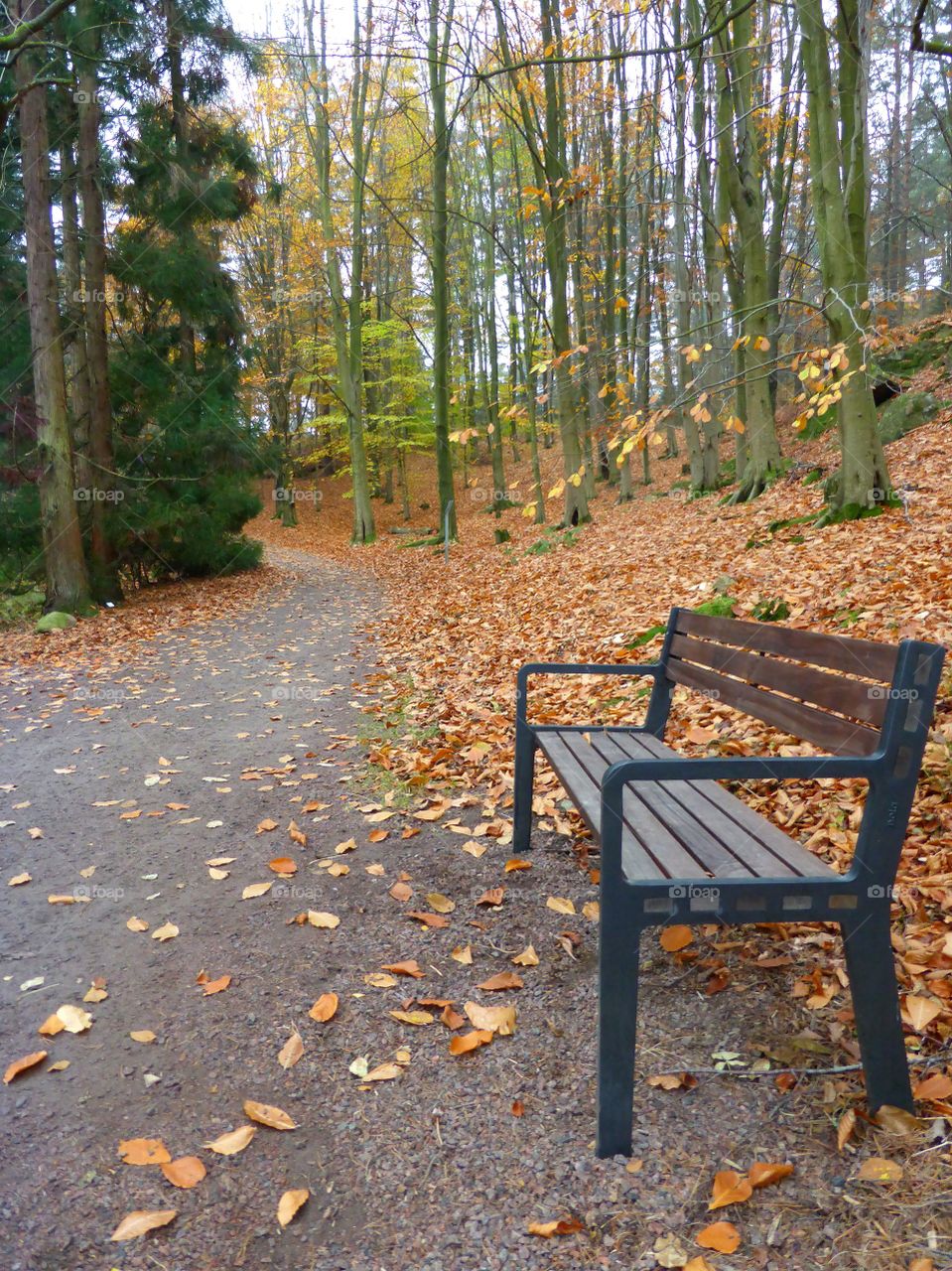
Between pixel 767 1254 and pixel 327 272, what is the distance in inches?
887

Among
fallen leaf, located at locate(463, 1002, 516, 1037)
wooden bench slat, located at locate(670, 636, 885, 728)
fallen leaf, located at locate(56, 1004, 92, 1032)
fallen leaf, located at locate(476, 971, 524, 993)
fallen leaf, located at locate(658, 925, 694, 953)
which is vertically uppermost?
wooden bench slat, located at locate(670, 636, 885, 728)

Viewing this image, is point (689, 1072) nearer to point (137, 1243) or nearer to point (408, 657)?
point (137, 1243)

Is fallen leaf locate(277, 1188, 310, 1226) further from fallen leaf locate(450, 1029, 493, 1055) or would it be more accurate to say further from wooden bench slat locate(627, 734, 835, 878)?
wooden bench slat locate(627, 734, 835, 878)

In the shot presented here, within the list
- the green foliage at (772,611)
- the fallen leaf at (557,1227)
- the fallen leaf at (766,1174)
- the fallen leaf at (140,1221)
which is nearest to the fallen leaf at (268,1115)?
the fallen leaf at (140,1221)

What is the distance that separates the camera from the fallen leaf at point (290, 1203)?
1.78m

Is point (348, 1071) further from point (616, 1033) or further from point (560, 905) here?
point (560, 905)

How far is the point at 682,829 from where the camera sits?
2.38 meters

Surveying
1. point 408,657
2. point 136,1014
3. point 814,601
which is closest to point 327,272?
point 408,657

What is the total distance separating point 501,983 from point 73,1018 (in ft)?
4.54

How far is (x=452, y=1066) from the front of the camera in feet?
7.42

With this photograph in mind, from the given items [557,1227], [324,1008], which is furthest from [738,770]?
[324,1008]

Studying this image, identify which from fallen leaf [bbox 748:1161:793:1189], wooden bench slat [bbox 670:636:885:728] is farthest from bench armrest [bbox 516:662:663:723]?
fallen leaf [bbox 748:1161:793:1189]

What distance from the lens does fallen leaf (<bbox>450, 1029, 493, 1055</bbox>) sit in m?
2.31

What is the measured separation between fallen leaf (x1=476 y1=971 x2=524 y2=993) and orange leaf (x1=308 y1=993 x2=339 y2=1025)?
18.8 inches
